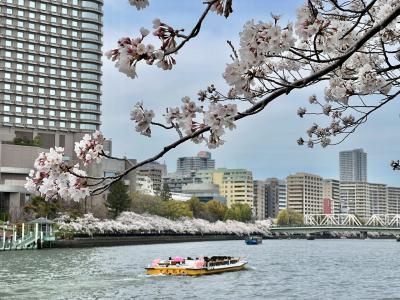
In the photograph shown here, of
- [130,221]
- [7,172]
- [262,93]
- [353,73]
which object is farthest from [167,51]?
[130,221]

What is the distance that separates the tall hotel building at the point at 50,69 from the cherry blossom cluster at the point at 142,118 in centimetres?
13121

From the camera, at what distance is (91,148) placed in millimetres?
7398

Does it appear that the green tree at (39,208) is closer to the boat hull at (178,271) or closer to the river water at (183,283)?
the river water at (183,283)

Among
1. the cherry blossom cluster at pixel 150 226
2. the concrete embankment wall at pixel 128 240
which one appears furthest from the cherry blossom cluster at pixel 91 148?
the cherry blossom cluster at pixel 150 226

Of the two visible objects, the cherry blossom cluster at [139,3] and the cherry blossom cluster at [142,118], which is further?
the cherry blossom cluster at [142,118]

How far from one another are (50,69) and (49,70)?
297 mm

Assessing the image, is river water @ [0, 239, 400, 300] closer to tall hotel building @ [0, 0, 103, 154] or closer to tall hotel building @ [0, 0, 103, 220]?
tall hotel building @ [0, 0, 103, 220]

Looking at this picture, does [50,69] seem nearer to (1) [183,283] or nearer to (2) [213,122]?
(1) [183,283]

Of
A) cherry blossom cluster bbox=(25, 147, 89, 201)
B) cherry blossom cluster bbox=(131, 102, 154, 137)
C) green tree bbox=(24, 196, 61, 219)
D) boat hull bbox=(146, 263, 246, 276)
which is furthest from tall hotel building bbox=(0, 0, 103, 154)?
cherry blossom cluster bbox=(131, 102, 154, 137)

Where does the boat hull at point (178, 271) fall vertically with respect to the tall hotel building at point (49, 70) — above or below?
below

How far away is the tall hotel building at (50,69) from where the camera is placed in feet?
445

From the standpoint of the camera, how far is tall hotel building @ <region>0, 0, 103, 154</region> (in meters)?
136

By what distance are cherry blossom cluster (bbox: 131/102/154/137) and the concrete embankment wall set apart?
91.1m

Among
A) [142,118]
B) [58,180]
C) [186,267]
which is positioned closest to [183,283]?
[186,267]
